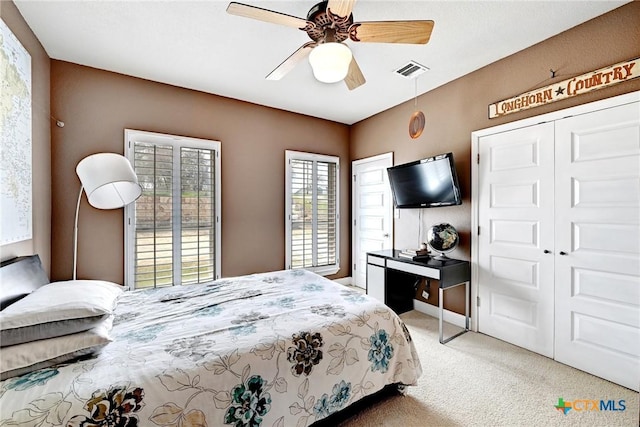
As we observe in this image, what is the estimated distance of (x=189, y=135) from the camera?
3.34 metres

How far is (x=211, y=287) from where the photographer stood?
2371 millimetres

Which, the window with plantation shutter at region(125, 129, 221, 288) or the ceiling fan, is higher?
the ceiling fan

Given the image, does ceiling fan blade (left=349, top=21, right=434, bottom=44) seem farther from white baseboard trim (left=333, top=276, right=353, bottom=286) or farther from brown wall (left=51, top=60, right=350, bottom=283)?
white baseboard trim (left=333, top=276, right=353, bottom=286)

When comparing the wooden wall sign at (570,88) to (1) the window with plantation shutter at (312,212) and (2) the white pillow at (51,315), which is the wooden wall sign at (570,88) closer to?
(1) the window with plantation shutter at (312,212)

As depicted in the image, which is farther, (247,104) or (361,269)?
(361,269)

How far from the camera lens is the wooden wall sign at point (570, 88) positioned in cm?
201

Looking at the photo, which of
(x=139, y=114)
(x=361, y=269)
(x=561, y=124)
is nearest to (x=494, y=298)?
(x=561, y=124)

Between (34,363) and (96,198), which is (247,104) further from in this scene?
(34,363)

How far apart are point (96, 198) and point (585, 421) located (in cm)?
385

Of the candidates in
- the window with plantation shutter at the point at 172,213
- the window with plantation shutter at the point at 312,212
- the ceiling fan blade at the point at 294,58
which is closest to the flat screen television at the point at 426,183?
the window with plantation shutter at the point at 312,212

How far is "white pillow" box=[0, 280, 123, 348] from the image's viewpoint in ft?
3.82

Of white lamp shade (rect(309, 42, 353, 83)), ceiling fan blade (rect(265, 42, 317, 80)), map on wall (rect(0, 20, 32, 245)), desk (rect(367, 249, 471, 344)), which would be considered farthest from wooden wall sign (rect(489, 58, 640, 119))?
map on wall (rect(0, 20, 32, 245))

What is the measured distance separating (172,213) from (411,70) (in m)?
3.01

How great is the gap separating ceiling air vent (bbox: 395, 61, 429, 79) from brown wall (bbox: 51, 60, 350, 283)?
168cm
